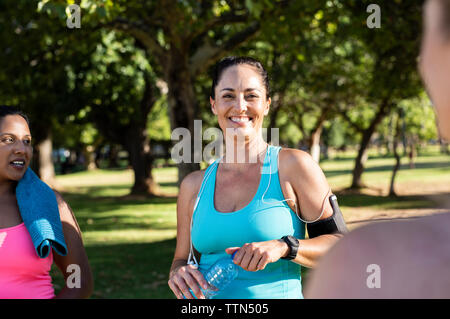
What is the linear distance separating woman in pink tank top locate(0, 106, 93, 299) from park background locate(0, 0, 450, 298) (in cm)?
165

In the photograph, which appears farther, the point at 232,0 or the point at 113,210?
the point at 113,210

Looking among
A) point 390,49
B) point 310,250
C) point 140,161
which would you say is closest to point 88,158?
point 140,161

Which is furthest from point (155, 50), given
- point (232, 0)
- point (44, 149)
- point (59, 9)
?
point (44, 149)

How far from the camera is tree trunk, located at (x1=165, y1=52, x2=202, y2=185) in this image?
9.44 metres

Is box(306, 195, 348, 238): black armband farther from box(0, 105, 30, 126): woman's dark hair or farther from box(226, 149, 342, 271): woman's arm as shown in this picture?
box(0, 105, 30, 126): woman's dark hair

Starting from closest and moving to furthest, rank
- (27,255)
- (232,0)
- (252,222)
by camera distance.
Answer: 1. (252,222)
2. (27,255)
3. (232,0)

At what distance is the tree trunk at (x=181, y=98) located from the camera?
372 inches

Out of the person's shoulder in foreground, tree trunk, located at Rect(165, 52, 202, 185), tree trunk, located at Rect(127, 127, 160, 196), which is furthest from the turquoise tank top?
tree trunk, located at Rect(127, 127, 160, 196)

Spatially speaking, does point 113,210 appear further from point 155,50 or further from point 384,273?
point 384,273

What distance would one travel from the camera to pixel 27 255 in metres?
2.79

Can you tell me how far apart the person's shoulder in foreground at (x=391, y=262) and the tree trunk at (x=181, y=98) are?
28.4ft

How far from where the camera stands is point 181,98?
951cm

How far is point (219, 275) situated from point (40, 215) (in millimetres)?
1095

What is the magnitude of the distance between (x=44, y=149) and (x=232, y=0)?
18086 millimetres
